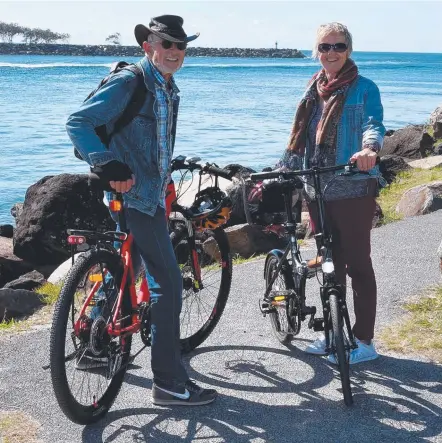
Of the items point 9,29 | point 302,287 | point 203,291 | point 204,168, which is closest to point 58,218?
point 203,291

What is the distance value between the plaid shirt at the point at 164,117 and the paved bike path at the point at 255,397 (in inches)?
46.2

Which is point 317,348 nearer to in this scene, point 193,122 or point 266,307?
point 266,307

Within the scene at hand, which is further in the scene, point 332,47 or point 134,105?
point 332,47

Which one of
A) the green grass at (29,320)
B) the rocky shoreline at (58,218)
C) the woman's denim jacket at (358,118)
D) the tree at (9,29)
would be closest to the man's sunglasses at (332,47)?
the woman's denim jacket at (358,118)

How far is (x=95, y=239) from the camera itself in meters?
4.21

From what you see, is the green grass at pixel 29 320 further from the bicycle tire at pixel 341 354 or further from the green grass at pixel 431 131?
the green grass at pixel 431 131

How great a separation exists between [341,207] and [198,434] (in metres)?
1.66

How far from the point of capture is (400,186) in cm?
1310

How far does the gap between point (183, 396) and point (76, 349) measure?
2.22 feet

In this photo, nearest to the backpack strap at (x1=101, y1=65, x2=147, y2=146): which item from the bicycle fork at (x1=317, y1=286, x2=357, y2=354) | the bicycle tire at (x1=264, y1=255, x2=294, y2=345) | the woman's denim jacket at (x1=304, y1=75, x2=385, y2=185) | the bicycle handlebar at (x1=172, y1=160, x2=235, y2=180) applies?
the bicycle handlebar at (x1=172, y1=160, x2=235, y2=180)

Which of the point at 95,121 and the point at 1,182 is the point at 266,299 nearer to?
the point at 95,121

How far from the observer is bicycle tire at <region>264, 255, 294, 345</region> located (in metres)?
5.25

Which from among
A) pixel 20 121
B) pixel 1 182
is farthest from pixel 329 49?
pixel 20 121

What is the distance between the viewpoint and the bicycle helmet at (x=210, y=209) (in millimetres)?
5172
